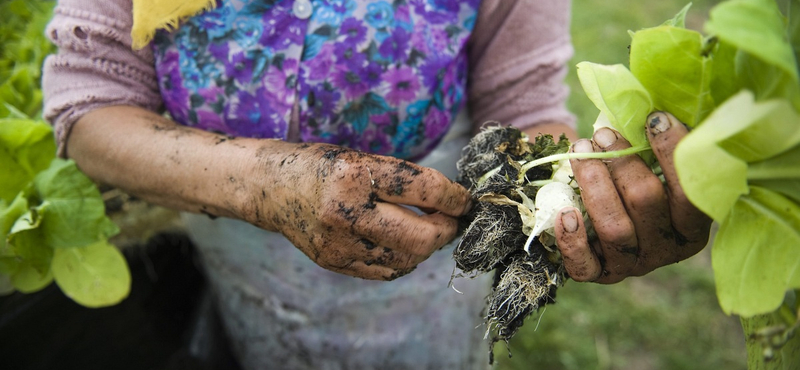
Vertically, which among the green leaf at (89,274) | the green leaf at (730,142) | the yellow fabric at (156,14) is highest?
the yellow fabric at (156,14)

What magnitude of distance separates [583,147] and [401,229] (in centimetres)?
31

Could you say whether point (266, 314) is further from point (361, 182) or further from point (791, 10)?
point (791, 10)

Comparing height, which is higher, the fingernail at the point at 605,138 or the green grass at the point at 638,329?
the fingernail at the point at 605,138

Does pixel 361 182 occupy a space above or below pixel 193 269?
above

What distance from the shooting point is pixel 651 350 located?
2.18 m

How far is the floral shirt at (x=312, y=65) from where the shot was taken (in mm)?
1014

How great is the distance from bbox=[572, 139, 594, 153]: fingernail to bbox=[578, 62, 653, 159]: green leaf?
0.15 feet

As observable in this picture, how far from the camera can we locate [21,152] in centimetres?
112

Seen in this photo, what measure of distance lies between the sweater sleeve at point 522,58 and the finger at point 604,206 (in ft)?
1.69

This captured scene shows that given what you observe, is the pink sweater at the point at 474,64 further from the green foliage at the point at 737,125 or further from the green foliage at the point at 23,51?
the green foliage at the point at 737,125

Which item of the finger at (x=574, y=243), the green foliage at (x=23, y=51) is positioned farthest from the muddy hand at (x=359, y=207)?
the green foliage at (x=23, y=51)

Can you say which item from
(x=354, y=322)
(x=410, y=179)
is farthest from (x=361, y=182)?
(x=354, y=322)

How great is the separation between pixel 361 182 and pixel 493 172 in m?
0.26

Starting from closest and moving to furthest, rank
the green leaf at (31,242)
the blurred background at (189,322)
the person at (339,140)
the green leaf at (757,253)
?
the green leaf at (757,253) < the person at (339,140) < the green leaf at (31,242) < the blurred background at (189,322)
